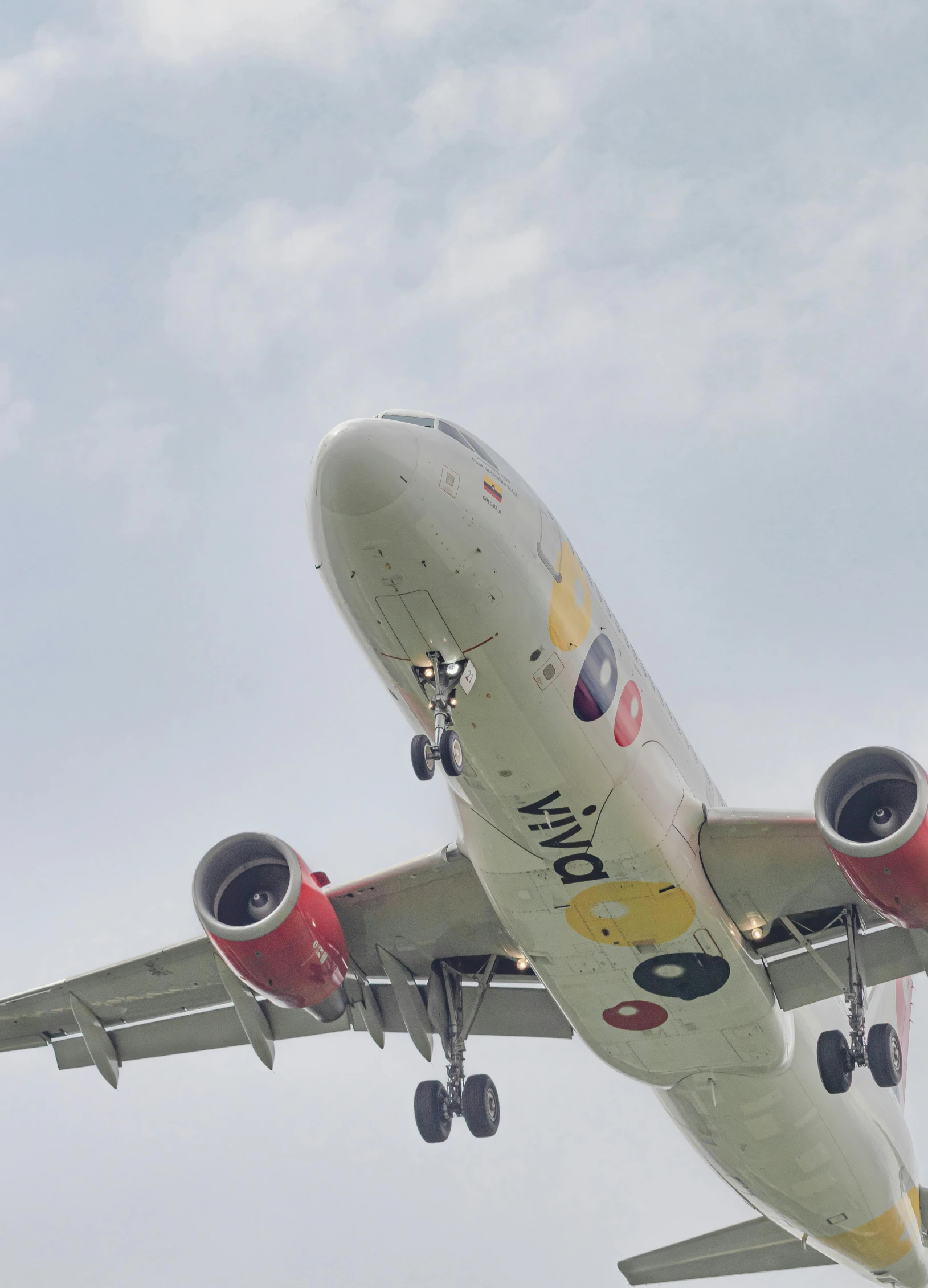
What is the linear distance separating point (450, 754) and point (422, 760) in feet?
1.23

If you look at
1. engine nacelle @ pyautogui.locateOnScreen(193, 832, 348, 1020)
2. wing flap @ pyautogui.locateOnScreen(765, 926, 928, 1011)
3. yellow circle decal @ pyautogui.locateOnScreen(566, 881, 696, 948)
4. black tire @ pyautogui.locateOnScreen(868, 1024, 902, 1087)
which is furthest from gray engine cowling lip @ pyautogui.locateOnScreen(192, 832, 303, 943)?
black tire @ pyautogui.locateOnScreen(868, 1024, 902, 1087)

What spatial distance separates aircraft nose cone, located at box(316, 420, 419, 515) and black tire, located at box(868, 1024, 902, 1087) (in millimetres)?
8990

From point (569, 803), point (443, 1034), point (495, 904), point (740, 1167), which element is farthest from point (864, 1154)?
point (569, 803)

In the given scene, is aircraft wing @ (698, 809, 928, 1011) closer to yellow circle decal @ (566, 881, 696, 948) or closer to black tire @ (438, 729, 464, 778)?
yellow circle decal @ (566, 881, 696, 948)

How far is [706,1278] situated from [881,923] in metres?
10.6

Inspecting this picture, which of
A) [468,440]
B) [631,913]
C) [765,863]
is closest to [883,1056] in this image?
[765,863]

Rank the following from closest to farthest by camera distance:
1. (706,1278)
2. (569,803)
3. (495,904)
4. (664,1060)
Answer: (569,803), (495,904), (664,1060), (706,1278)

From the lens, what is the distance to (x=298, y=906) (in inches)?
570

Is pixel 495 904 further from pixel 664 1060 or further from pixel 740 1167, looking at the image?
pixel 740 1167

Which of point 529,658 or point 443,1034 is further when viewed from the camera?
point 443,1034

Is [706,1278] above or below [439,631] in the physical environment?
below

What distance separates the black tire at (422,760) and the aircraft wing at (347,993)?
12.7ft

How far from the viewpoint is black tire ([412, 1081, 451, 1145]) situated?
16.5 metres

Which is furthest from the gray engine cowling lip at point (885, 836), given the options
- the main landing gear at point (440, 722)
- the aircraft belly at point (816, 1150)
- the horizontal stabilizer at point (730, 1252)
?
the horizontal stabilizer at point (730, 1252)
